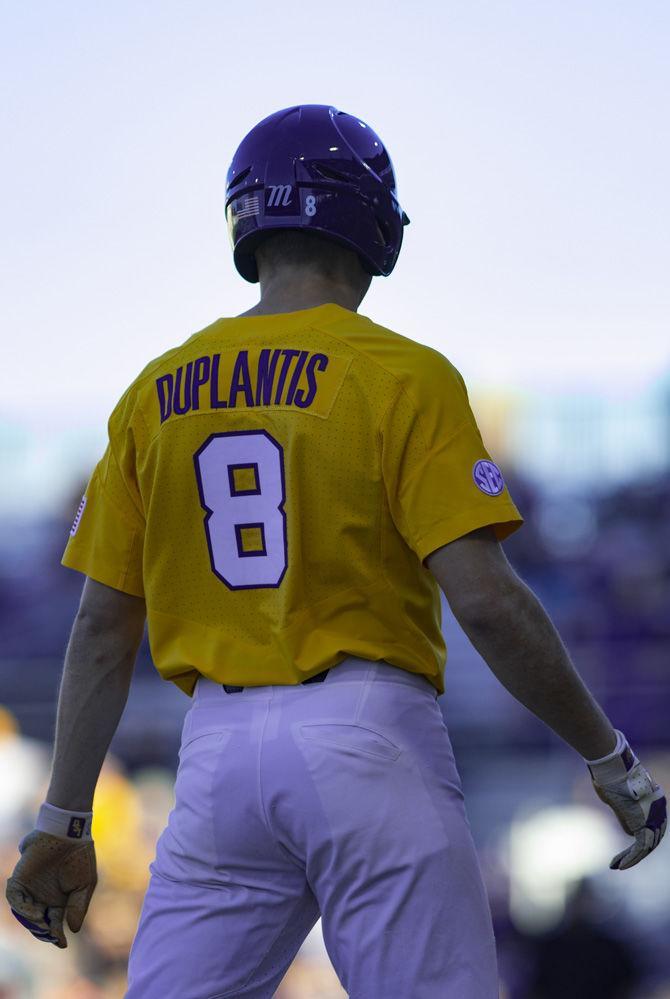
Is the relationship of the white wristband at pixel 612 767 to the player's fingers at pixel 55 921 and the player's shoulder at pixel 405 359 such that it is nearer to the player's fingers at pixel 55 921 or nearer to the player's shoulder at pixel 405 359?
the player's shoulder at pixel 405 359

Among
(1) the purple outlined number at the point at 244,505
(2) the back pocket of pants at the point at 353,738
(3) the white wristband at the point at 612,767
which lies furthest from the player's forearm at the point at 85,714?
(3) the white wristband at the point at 612,767

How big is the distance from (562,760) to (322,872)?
25.4 feet

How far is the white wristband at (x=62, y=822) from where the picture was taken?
2275mm

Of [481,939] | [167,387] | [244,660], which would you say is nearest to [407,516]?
[244,660]

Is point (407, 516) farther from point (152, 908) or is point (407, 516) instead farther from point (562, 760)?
point (562, 760)

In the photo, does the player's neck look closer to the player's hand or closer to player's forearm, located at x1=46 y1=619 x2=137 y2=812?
player's forearm, located at x1=46 y1=619 x2=137 y2=812

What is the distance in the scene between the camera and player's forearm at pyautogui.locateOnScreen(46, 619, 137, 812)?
2262 millimetres

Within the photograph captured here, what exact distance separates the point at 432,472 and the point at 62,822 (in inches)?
37.2

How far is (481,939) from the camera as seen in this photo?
1951 millimetres

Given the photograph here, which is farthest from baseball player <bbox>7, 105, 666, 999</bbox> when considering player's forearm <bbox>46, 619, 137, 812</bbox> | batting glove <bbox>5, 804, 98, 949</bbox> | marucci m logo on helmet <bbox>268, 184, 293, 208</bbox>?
batting glove <bbox>5, 804, 98, 949</bbox>

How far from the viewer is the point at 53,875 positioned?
91.1 inches

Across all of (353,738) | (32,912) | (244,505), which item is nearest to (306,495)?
(244,505)

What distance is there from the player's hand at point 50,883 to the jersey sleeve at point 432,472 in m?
0.89

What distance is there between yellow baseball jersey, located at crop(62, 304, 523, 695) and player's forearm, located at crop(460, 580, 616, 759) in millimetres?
132
